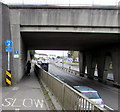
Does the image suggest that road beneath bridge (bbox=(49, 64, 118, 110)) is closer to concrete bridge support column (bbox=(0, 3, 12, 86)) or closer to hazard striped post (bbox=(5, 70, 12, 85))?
hazard striped post (bbox=(5, 70, 12, 85))

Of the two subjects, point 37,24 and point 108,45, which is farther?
point 108,45

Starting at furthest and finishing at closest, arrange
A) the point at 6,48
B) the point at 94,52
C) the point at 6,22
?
the point at 94,52 → the point at 6,22 → the point at 6,48

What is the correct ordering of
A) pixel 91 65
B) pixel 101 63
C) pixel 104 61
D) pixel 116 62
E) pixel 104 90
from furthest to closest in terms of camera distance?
pixel 91 65 < pixel 101 63 < pixel 104 61 < pixel 116 62 < pixel 104 90

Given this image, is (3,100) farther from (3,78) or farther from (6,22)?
(6,22)

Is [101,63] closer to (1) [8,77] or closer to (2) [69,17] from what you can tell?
(2) [69,17]

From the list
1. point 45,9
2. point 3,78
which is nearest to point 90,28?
point 45,9

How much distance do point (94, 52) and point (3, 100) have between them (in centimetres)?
1729

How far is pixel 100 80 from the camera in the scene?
61.8 ft

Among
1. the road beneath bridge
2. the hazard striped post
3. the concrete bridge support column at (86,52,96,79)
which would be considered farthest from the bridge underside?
the concrete bridge support column at (86,52,96,79)

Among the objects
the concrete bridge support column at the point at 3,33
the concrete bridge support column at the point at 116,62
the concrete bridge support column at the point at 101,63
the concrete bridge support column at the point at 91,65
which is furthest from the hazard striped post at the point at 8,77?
the concrete bridge support column at the point at 91,65

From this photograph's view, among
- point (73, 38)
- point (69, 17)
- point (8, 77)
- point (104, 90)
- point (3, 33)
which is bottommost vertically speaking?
point (104, 90)

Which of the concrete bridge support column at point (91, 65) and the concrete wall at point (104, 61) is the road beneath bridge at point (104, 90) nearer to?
the concrete wall at point (104, 61)

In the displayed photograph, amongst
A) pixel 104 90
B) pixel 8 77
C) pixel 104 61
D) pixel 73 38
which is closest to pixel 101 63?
pixel 104 61

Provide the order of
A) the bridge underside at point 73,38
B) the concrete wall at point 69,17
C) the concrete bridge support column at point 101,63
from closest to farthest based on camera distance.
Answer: the concrete wall at point 69,17
the bridge underside at point 73,38
the concrete bridge support column at point 101,63
